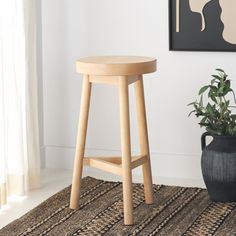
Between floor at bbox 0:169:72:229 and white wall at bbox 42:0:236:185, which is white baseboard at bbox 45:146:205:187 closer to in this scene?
white wall at bbox 42:0:236:185

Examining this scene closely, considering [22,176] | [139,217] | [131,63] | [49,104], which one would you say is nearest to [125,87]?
[131,63]

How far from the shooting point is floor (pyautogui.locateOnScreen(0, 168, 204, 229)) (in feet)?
10.1

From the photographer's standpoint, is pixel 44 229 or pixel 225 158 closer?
pixel 44 229

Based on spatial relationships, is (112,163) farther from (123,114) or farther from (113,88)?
(113,88)

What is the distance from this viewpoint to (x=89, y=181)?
3537mm

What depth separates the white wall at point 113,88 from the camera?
357 cm

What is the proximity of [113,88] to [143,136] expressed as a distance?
2.30 feet

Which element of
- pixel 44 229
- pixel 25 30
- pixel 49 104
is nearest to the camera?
pixel 44 229

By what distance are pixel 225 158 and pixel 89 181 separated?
31.5 inches

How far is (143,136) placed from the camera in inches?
121

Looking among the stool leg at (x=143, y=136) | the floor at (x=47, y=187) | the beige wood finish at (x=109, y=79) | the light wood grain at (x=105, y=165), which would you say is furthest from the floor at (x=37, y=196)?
the beige wood finish at (x=109, y=79)

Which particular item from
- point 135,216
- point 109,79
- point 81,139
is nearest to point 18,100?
point 81,139

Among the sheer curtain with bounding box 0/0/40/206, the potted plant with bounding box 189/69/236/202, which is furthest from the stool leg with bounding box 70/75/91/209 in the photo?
the potted plant with bounding box 189/69/236/202

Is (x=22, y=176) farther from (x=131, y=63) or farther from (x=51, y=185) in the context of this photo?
(x=131, y=63)
